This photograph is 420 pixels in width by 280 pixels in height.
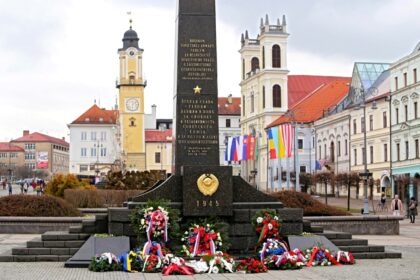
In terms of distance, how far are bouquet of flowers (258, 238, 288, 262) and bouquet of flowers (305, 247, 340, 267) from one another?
1.59 ft

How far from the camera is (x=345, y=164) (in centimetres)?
6675

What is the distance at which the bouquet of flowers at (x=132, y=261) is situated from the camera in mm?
13359

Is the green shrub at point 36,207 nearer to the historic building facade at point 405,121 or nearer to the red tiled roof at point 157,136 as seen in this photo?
the historic building facade at point 405,121

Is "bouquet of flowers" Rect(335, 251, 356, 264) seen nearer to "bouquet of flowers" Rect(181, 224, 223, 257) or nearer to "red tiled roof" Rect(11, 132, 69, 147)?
"bouquet of flowers" Rect(181, 224, 223, 257)

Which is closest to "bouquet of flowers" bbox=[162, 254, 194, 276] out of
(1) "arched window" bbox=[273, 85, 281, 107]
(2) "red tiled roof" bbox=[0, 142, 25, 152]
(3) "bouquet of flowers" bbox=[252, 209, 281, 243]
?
(3) "bouquet of flowers" bbox=[252, 209, 281, 243]

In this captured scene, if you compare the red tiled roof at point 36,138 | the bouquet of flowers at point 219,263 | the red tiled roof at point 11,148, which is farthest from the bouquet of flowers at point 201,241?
the red tiled roof at point 11,148

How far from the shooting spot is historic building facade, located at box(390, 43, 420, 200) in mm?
50406

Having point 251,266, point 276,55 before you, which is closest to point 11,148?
point 276,55

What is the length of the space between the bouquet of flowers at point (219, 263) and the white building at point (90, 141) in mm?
106791

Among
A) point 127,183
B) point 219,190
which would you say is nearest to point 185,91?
point 219,190

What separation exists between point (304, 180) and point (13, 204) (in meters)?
39.2

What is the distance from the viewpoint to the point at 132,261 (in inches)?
531

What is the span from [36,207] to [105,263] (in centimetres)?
1088

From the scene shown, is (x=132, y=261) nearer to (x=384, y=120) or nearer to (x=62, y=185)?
(x=62, y=185)
